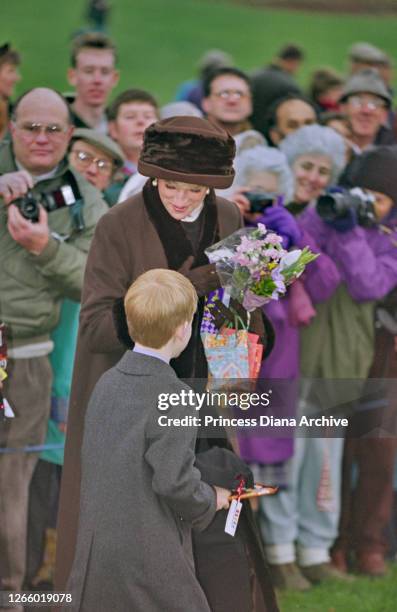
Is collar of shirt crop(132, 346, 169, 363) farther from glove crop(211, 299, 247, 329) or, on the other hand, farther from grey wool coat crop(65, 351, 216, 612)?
glove crop(211, 299, 247, 329)

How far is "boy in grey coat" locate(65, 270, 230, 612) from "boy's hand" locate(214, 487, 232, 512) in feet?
0.17

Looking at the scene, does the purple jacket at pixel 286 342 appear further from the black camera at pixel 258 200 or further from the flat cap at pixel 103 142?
the flat cap at pixel 103 142

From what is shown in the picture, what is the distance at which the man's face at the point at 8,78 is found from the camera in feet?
14.4

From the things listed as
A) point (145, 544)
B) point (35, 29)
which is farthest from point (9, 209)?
point (145, 544)

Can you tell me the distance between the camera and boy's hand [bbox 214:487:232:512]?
3.95 m

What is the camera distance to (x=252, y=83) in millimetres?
4617

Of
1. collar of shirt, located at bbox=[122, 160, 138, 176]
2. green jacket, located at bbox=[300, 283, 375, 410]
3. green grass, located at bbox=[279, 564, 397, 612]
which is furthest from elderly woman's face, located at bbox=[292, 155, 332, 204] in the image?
green grass, located at bbox=[279, 564, 397, 612]

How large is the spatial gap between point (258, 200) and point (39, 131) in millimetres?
758

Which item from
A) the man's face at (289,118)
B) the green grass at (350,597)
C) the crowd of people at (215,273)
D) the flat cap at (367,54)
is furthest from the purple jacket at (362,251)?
the green grass at (350,597)

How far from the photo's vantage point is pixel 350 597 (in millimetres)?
4609

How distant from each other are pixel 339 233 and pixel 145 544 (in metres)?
1.38

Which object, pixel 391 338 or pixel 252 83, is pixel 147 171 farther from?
pixel 391 338

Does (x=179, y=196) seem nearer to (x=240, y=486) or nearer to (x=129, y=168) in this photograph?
(x=129, y=168)

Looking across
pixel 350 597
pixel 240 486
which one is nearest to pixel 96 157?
pixel 240 486
